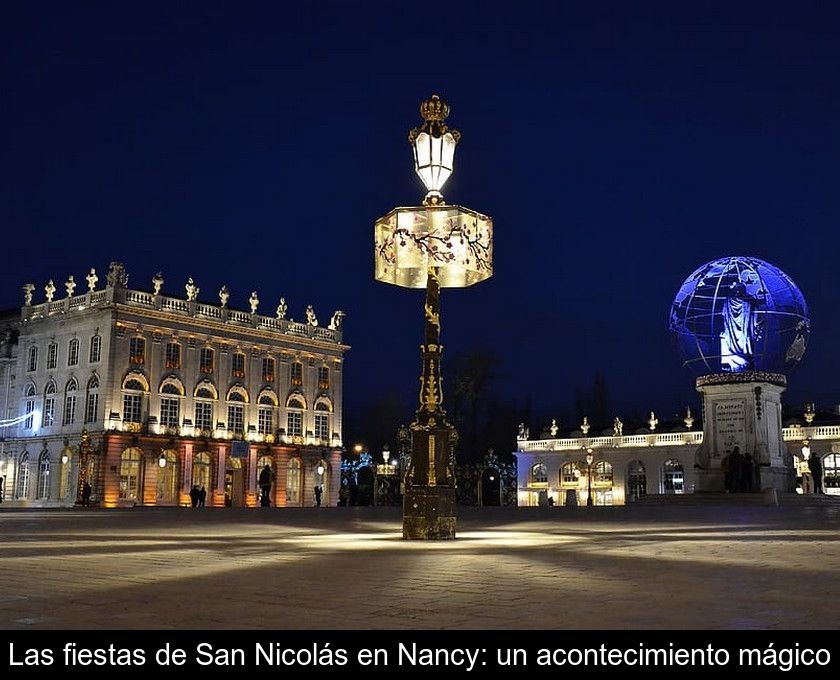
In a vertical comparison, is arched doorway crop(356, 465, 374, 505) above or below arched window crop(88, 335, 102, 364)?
below

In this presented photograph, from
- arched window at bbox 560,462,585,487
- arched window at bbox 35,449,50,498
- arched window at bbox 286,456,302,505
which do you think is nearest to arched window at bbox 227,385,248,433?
arched window at bbox 286,456,302,505

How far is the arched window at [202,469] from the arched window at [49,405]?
977cm

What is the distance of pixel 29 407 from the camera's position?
68.6m

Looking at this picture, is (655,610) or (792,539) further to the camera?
(792,539)

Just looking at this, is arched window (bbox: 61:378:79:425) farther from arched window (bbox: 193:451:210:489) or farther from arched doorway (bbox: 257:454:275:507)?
arched doorway (bbox: 257:454:275:507)

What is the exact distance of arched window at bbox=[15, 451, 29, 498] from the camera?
2613 inches

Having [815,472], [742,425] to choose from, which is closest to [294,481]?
[815,472]

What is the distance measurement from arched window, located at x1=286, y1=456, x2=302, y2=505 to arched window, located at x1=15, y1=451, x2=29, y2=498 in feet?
58.4

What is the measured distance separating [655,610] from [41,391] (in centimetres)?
6760

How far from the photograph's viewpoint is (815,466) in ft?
156

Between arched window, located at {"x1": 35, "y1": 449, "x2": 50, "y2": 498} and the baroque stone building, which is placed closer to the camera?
the baroque stone building
